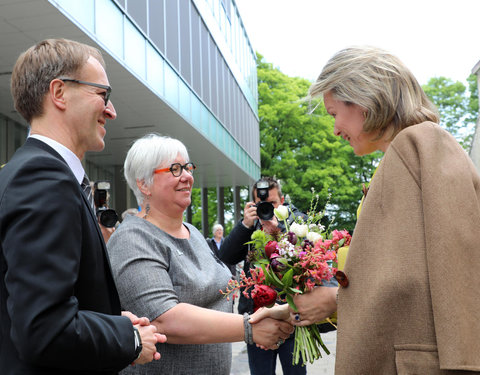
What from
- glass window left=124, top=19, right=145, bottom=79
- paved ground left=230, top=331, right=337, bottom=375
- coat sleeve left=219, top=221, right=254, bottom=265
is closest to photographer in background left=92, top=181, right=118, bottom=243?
coat sleeve left=219, top=221, right=254, bottom=265

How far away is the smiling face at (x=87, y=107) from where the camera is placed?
2016mm

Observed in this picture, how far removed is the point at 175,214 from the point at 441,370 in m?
1.71

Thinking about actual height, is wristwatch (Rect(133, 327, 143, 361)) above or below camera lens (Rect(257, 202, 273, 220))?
below

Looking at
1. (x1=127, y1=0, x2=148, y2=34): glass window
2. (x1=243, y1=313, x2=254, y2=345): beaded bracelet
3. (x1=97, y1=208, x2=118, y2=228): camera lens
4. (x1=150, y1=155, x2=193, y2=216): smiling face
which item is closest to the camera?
(x1=243, y1=313, x2=254, y2=345): beaded bracelet

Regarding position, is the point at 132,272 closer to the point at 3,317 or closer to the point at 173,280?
the point at 173,280

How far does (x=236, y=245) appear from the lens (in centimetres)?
461

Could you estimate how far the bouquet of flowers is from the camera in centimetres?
238

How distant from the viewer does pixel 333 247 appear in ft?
8.52

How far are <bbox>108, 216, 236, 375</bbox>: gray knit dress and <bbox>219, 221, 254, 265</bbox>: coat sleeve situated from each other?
1.54m

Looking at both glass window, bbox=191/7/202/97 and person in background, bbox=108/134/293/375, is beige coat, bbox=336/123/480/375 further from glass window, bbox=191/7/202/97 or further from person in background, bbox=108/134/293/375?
glass window, bbox=191/7/202/97

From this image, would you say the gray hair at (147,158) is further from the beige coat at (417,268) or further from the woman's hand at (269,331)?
the beige coat at (417,268)

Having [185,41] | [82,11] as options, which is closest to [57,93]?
[82,11]

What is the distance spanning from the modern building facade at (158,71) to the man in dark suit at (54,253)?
5903 millimetres

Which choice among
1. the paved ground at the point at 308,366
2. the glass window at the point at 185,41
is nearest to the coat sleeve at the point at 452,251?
the paved ground at the point at 308,366
